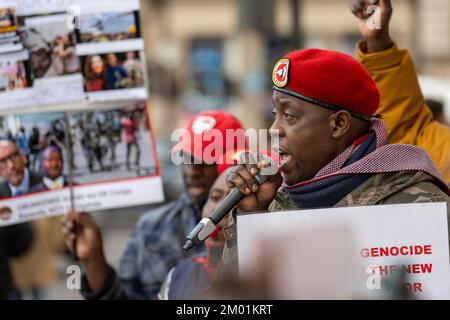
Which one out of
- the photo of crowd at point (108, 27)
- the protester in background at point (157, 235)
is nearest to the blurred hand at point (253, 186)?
the protester in background at point (157, 235)

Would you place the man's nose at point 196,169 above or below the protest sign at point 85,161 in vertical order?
below

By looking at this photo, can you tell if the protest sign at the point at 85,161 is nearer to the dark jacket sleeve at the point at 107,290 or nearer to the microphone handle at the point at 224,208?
the dark jacket sleeve at the point at 107,290

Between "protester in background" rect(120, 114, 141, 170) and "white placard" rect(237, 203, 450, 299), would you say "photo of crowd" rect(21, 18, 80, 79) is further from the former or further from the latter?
"white placard" rect(237, 203, 450, 299)

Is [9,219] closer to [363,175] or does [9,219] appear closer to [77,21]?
[77,21]

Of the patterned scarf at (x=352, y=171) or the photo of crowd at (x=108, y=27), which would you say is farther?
the photo of crowd at (x=108, y=27)

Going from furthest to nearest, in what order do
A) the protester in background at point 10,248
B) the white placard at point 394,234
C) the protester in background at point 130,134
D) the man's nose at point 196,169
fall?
1. the protester in background at point 10,248
2. the man's nose at point 196,169
3. the protester in background at point 130,134
4. the white placard at point 394,234

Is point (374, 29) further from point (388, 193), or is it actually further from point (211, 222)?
point (211, 222)

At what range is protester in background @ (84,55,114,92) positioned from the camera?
163 inches

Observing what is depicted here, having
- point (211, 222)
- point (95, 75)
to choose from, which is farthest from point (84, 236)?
point (211, 222)

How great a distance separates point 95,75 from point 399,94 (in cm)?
136

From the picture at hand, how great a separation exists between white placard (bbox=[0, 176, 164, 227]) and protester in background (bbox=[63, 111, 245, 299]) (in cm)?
8

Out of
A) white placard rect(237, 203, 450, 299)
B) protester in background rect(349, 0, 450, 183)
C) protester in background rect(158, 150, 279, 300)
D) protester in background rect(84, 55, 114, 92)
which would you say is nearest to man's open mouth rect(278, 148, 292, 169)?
white placard rect(237, 203, 450, 299)

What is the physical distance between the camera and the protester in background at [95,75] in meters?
4.13

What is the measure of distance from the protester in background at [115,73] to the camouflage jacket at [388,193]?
1.44m
